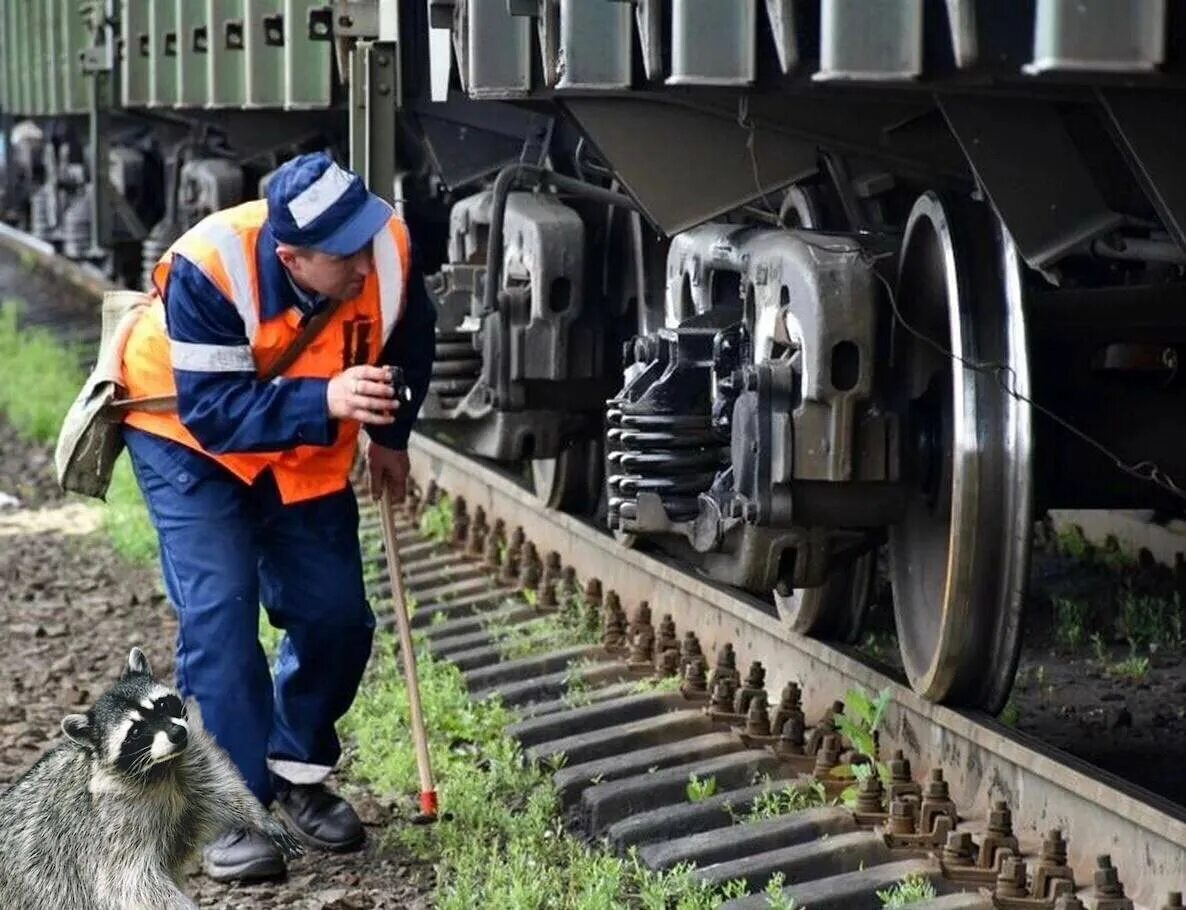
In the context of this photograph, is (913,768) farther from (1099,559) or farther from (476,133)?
(476,133)

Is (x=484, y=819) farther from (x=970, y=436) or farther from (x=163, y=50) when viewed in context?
(x=163, y=50)

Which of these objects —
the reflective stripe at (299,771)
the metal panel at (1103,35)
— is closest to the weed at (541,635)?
the reflective stripe at (299,771)

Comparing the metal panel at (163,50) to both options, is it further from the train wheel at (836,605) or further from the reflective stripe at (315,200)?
the reflective stripe at (315,200)

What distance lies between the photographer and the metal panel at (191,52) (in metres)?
11.7

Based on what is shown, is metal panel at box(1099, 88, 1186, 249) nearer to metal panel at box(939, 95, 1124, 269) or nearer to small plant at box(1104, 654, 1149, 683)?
metal panel at box(939, 95, 1124, 269)

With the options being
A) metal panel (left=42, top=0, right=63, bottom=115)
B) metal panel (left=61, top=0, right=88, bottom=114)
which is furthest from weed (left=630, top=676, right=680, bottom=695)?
metal panel (left=42, top=0, right=63, bottom=115)

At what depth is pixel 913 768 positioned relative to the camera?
5773 mm

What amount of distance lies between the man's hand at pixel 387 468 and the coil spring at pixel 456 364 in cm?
240

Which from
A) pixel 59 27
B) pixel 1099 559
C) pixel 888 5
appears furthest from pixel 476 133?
pixel 59 27

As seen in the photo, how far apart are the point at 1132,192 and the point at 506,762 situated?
2.24 m

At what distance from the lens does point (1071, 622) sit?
7.18 meters

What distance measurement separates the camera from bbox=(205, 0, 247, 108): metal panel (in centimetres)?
1096

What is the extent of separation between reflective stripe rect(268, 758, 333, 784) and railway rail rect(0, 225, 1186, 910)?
1.94 ft

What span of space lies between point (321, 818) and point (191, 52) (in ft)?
22.3
